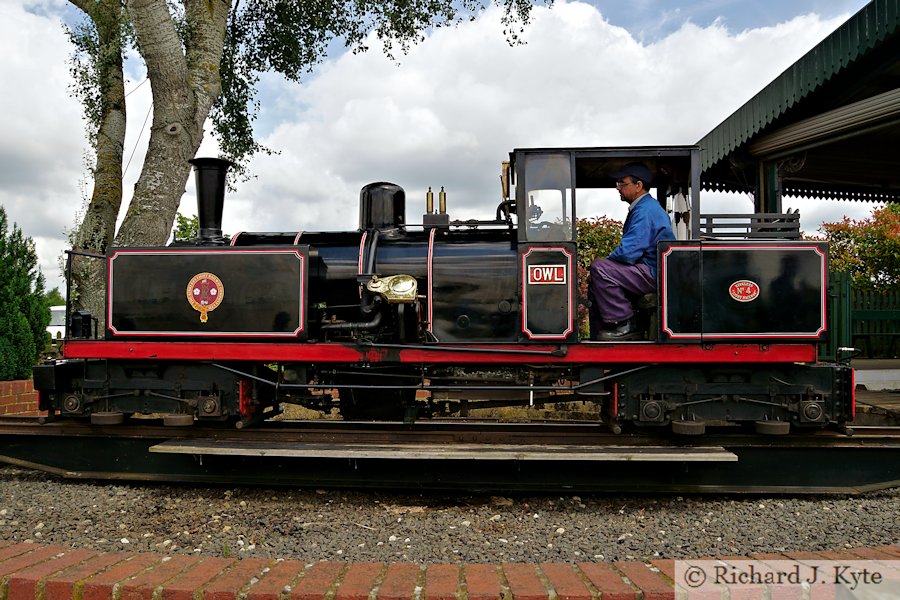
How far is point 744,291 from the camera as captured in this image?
4.87 meters

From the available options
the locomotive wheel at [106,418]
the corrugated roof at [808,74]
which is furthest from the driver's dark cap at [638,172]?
the locomotive wheel at [106,418]

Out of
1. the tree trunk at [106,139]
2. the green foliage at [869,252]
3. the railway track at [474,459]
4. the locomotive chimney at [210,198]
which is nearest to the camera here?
the railway track at [474,459]

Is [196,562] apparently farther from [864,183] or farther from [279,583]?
[864,183]

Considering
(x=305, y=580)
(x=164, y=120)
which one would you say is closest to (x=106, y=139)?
(x=164, y=120)

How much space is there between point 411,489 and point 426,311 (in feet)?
4.74

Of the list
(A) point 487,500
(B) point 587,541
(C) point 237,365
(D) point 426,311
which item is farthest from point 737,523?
(C) point 237,365

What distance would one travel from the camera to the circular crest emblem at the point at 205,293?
5.14 metres

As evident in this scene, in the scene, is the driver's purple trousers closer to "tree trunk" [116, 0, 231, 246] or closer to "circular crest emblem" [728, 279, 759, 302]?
"circular crest emblem" [728, 279, 759, 302]

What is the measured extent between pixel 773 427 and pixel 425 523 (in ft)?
9.19

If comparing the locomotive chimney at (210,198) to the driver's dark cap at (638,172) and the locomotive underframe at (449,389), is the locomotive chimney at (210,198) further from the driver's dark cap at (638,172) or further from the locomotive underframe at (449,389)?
the driver's dark cap at (638,172)

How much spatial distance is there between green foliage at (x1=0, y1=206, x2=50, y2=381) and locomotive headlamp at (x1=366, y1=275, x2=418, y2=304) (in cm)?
612

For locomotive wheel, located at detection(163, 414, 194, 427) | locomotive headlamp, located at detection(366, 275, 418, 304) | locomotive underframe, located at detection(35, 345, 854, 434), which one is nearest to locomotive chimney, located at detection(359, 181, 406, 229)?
locomotive headlamp, located at detection(366, 275, 418, 304)

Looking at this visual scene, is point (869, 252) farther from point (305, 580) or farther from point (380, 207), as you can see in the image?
point (305, 580)

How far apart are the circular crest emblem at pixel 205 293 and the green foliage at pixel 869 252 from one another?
13572mm
